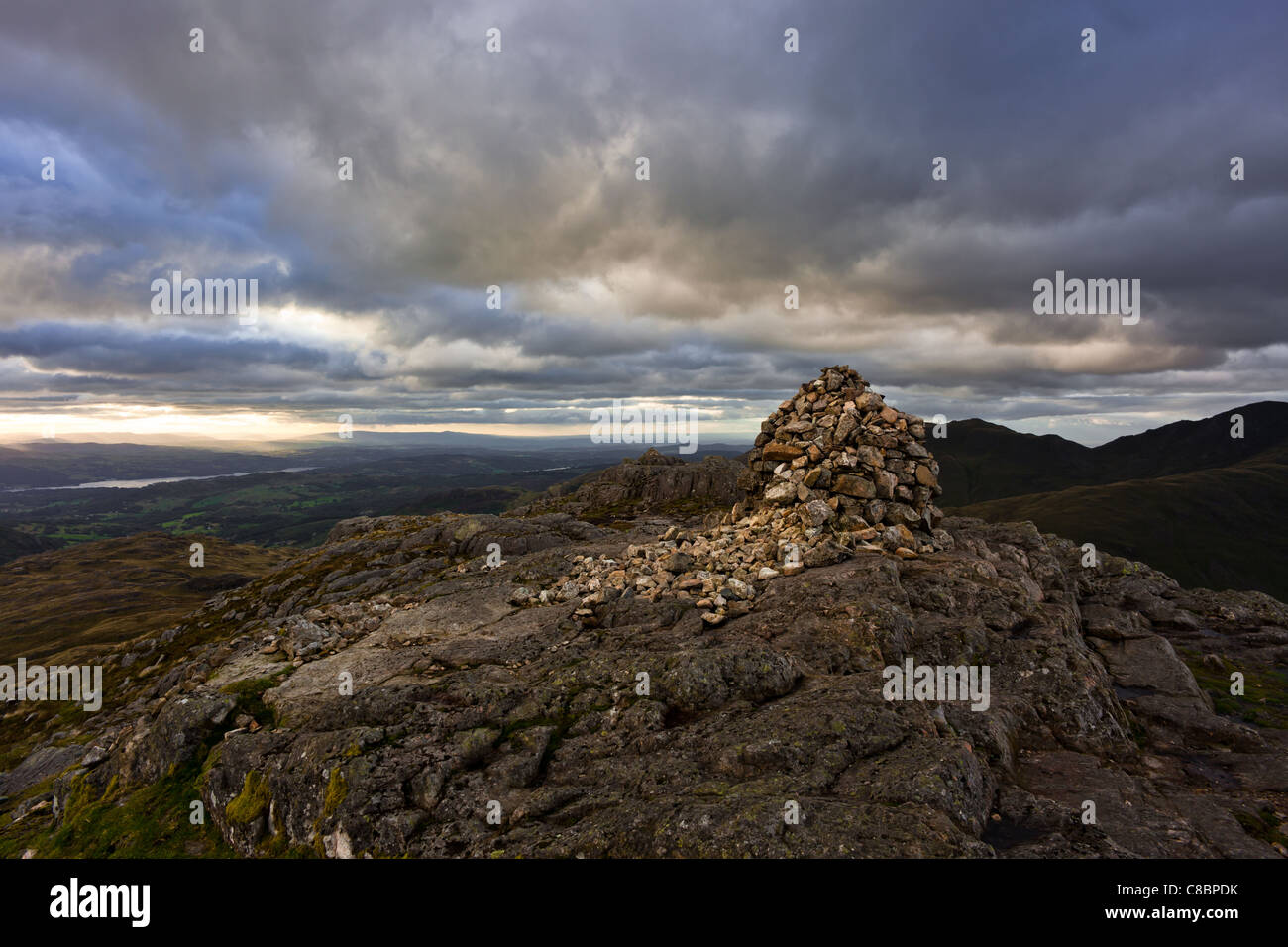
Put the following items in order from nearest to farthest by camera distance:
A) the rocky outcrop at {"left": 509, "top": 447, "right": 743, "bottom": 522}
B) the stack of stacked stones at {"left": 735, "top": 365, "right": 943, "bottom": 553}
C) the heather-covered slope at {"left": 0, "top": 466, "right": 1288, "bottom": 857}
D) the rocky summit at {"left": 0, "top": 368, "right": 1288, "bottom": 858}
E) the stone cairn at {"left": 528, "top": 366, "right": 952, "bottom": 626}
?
the heather-covered slope at {"left": 0, "top": 466, "right": 1288, "bottom": 857} → the rocky summit at {"left": 0, "top": 368, "right": 1288, "bottom": 858} → the stone cairn at {"left": 528, "top": 366, "right": 952, "bottom": 626} → the stack of stacked stones at {"left": 735, "top": 365, "right": 943, "bottom": 553} → the rocky outcrop at {"left": 509, "top": 447, "right": 743, "bottom": 522}

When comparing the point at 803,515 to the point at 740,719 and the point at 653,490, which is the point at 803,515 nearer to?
the point at 740,719

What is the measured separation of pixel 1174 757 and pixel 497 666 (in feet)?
88.0

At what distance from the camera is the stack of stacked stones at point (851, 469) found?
32.4 m

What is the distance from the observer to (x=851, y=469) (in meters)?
34.5

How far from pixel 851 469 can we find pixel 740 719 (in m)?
22.7

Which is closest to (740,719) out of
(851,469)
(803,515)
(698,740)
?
(698,740)

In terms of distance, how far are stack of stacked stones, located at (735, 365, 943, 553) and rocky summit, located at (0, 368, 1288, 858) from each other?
0.21m

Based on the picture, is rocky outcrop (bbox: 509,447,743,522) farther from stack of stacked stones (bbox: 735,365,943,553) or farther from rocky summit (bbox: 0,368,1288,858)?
rocky summit (bbox: 0,368,1288,858)

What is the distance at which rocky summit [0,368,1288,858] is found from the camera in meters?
13.0

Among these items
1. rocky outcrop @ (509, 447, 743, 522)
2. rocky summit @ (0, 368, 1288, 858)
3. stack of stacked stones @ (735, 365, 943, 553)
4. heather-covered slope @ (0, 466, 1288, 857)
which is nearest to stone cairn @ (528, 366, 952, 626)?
stack of stacked stones @ (735, 365, 943, 553)

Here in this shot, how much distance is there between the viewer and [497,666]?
73.9ft
